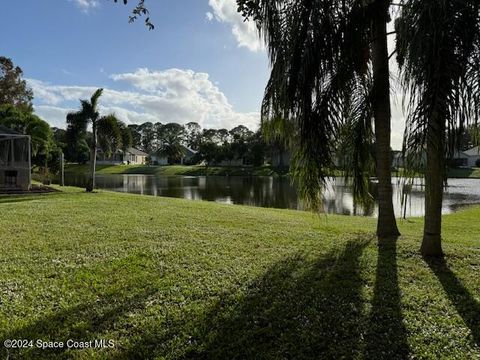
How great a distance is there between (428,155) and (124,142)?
18814 mm

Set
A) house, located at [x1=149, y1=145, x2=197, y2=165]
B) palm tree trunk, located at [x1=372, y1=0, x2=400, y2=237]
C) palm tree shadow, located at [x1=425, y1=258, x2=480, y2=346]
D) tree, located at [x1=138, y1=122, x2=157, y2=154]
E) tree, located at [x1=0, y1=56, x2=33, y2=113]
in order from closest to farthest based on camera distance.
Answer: palm tree shadow, located at [x1=425, y1=258, x2=480, y2=346]
palm tree trunk, located at [x1=372, y1=0, x2=400, y2=237]
tree, located at [x1=0, y1=56, x2=33, y2=113]
house, located at [x1=149, y1=145, x2=197, y2=165]
tree, located at [x1=138, y1=122, x2=157, y2=154]

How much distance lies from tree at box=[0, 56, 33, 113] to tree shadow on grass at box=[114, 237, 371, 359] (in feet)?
127

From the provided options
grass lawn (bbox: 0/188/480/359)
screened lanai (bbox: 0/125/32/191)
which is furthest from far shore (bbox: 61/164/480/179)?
grass lawn (bbox: 0/188/480/359)

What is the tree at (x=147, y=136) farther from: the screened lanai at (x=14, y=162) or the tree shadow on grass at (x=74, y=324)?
the tree shadow on grass at (x=74, y=324)

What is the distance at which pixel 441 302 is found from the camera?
406 centimetres

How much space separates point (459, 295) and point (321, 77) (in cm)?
349

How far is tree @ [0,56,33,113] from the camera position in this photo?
119ft

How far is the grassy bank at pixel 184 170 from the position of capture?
5803cm

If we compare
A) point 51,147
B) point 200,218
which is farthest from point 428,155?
point 51,147

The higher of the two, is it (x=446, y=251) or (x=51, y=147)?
(x=51, y=147)

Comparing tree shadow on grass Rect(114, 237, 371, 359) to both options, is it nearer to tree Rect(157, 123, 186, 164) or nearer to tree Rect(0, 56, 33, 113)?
tree Rect(0, 56, 33, 113)

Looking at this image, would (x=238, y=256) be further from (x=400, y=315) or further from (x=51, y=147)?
(x=51, y=147)

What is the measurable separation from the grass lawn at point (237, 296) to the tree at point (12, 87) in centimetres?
3635

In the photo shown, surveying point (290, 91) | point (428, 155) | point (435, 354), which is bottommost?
point (435, 354)
